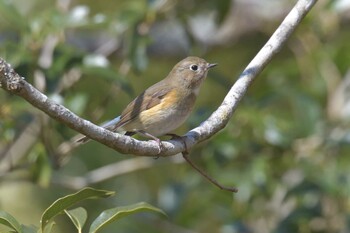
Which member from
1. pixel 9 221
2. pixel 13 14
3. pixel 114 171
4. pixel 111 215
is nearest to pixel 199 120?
pixel 114 171

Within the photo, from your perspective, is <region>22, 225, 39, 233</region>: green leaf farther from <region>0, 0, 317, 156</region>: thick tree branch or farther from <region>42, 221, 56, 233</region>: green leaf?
<region>0, 0, 317, 156</region>: thick tree branch

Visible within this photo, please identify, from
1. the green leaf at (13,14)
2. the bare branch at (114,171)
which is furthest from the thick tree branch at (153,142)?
the bare branch at (114,171)

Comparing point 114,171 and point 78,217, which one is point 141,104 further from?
point 78,217

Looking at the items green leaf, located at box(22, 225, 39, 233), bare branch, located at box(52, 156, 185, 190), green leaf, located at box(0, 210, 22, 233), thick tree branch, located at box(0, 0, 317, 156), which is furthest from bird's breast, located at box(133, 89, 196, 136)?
green leaf, located at box(0, 210, 22, 233)

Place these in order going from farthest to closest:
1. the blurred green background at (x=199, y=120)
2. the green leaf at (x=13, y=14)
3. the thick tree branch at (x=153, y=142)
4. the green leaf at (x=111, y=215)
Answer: the blurred green background at (x=199, y=120) < the green leaf at (x=13, y=14) < the green leaf at (x=111, y=215) < the thick tree branch at (x=153, y=142)

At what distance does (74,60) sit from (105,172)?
1.02 meters

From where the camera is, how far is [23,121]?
502 centimetres

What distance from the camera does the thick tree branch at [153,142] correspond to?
2496 millimetres

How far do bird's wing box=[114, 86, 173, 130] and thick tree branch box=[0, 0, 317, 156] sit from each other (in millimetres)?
1021

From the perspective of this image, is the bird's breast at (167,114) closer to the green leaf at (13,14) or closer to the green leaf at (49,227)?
the green leaf at (13,14)

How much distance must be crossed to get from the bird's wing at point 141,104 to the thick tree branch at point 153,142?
1021mm

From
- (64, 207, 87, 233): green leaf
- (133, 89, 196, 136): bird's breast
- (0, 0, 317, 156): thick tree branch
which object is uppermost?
(0, 0, 317, 156): thick tree branch

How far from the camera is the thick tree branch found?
250 cm

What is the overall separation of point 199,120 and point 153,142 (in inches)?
76.2
